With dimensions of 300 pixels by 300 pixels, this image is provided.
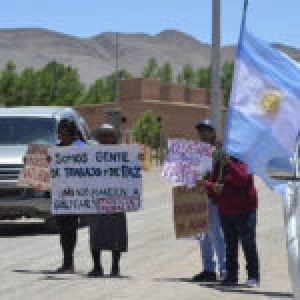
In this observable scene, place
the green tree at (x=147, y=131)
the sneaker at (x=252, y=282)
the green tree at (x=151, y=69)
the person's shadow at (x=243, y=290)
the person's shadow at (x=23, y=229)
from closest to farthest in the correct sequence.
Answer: the person's shadow at (x=243, y=290) < the sneaker at (x=252, y=282) < the person's shadow at (x=23, y=229) < the green tree at (x=147, y=131) < the green tree at (x=151, y=69)

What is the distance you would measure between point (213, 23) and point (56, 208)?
1254 cm

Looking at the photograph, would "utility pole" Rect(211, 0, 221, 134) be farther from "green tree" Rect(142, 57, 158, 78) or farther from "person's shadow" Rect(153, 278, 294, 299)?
"green tree" Rect(142, 57, 158, 78)

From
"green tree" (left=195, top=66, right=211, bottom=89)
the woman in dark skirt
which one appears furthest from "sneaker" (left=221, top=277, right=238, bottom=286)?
"green tree" (left=195, top=66, right=211, bottom=89)

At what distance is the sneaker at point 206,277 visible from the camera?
11891 mm

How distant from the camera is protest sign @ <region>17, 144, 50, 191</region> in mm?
13711

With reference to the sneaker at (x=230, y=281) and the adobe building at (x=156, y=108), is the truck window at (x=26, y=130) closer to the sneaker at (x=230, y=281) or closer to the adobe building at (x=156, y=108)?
the sneaker at (x=230, y=281)

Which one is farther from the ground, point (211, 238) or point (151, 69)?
point (151, 69)

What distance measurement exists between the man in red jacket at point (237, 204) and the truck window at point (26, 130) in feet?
24.5

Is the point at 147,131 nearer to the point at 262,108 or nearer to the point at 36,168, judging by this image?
the point at 36,168

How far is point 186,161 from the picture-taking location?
1186cm

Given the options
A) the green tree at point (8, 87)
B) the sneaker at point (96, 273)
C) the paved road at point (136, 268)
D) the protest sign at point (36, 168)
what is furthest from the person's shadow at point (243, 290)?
the green tree at point (8, 87)

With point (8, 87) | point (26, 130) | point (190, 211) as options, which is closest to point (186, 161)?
point (190, 211)

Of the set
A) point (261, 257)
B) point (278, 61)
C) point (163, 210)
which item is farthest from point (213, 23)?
point (278, 61)

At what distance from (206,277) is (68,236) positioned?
5.89ft
